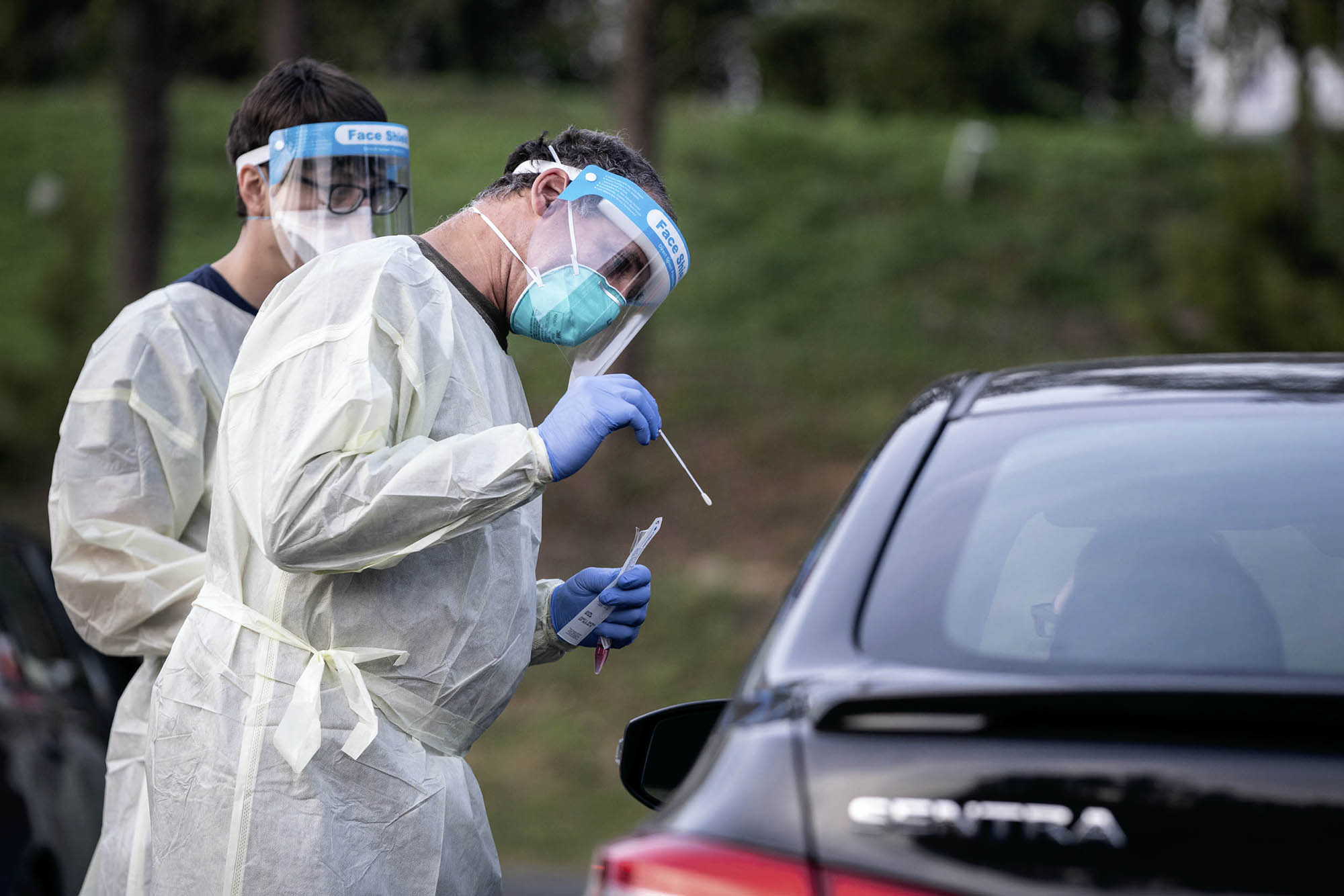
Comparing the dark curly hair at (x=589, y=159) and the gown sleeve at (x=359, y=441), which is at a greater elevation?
the dark curly hair at (x=589, y=159)

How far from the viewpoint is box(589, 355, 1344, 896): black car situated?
1.36 meters

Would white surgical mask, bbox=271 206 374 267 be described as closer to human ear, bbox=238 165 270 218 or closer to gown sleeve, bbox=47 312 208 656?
human ear, bbox=238 165 270 218

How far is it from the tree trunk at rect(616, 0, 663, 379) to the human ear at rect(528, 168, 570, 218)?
8.41 metres

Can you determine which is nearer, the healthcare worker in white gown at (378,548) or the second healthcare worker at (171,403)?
the healthcare worker in white gown at (378,548)

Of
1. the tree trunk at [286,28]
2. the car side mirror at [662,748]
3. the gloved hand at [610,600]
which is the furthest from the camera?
the tree trunk at [286,28]

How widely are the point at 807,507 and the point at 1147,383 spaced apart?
29.2 ft

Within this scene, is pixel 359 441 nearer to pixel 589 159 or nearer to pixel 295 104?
pixel 589 159

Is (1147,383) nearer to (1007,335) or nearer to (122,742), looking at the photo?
(122,742)

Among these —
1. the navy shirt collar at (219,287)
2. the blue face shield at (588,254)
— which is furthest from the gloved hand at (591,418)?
the navy shirt collar at (219,287)

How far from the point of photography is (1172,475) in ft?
6.54

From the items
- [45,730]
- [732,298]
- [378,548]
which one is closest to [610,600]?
[378,548]

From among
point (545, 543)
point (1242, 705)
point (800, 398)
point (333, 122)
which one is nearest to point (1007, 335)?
point (800, 398)

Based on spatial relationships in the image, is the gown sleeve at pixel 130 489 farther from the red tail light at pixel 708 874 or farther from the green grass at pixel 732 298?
the green grass at pixel 732 298

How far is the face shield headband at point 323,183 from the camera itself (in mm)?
2979
